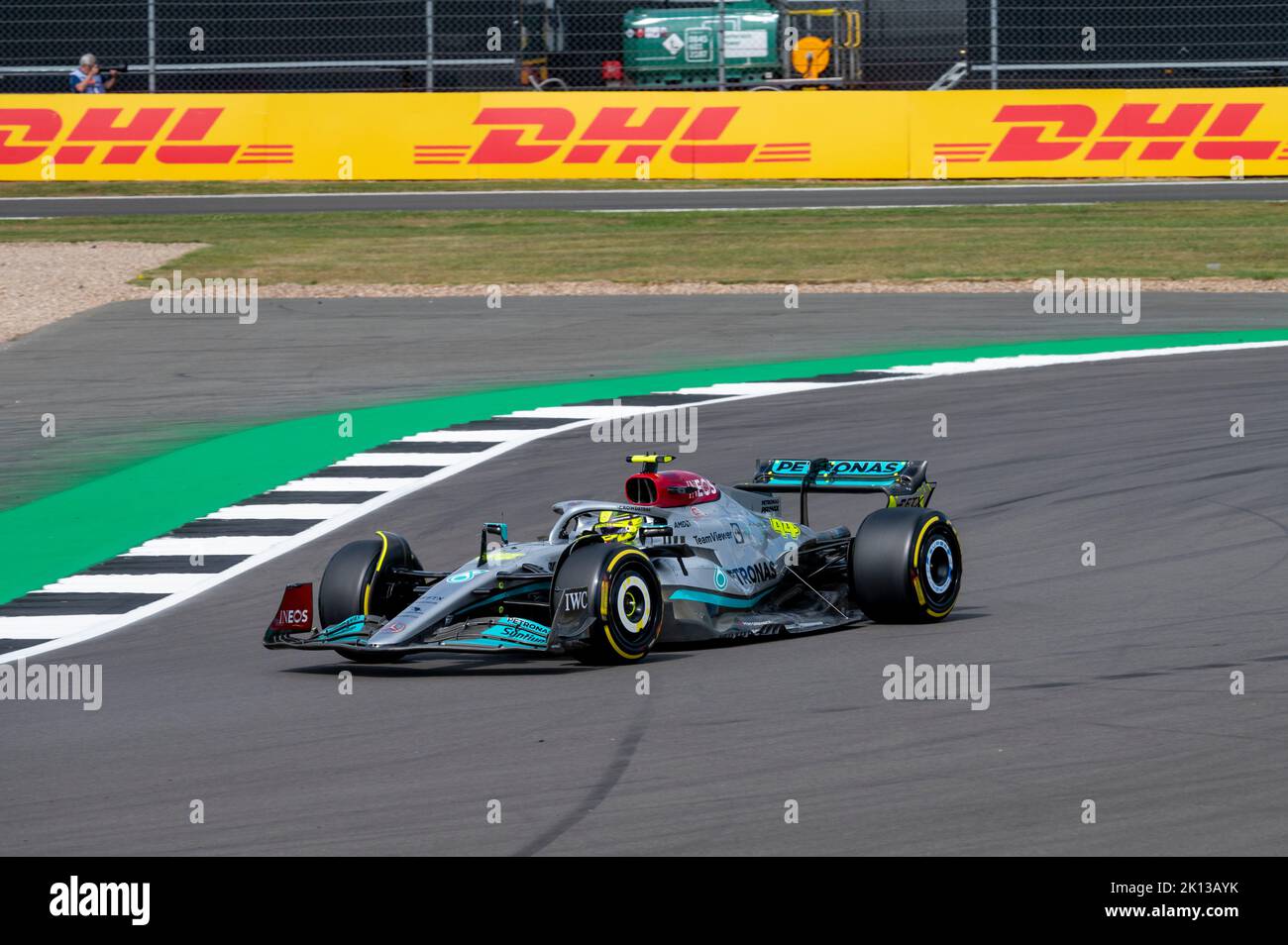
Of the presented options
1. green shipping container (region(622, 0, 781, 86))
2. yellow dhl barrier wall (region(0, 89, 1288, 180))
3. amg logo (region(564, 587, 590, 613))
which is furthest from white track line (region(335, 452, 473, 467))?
green shipping container (region(622, 0, 781, 86))

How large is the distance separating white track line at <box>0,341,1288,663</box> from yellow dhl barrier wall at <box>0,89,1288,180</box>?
43.3 feet

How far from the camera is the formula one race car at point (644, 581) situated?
8.66 meters

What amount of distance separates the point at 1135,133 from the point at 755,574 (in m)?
23.8

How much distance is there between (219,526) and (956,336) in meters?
9.52

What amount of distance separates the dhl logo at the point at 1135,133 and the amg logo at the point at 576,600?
24438 millimetres

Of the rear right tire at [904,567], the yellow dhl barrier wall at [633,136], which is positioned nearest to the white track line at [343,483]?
the rear right tire at [904,567]

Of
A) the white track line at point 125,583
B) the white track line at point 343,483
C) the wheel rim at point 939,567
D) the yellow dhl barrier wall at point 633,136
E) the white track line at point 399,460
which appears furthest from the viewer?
the yellow dhl barrier wall at point 633,136

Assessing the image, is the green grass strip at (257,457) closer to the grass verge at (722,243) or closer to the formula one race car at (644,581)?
the formula one race car at (644,581)

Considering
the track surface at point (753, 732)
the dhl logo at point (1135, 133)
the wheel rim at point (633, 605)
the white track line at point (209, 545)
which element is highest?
the dhl logo at point (1135, 133)

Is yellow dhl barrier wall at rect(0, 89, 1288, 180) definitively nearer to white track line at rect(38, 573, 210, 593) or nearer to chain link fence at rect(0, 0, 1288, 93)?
chain link fence at rect(0, 0, 1288, 93)

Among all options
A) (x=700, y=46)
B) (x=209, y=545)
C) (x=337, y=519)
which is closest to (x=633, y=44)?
(x=700, y=46)

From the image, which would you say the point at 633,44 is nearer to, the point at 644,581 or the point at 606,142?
the point at 606,142
